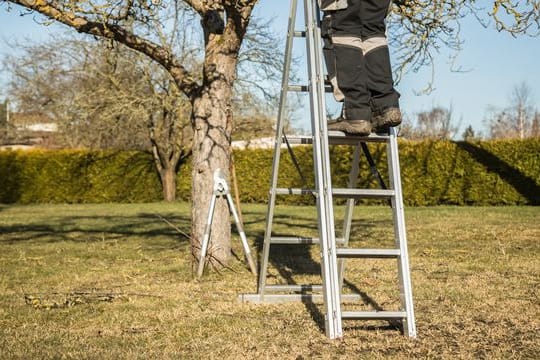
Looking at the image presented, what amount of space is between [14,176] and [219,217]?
78.4 feet

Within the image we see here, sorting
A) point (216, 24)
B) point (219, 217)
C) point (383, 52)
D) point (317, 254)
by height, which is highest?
point (216, 24)

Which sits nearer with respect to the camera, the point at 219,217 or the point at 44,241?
the point at 219,217

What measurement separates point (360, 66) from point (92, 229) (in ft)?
37.6

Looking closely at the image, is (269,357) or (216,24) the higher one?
(216,24)

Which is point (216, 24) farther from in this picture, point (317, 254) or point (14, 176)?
point (14, 176)

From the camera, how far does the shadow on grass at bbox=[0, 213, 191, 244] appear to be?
12703 millimetres

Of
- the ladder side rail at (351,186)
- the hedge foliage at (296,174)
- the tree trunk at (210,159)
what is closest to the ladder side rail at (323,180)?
the ladder side rail at (351,186)

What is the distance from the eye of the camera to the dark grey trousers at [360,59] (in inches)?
171

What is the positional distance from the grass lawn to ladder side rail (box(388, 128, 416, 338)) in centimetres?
14

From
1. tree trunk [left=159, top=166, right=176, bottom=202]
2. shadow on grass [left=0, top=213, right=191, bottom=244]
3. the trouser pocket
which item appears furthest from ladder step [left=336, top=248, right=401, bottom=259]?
tree trunk [left=159, top=166, right=176, bottom=202]

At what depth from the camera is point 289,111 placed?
1206 inches

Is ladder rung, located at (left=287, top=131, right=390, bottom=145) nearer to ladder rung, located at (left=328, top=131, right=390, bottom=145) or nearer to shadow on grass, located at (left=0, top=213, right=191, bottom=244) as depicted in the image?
ladder rung, located at (left=328, top=131, right=390, bottom=145)

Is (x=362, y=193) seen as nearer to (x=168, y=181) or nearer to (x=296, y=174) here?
(x=296, y=174)

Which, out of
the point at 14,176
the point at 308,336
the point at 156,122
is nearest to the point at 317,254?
the point at 308,336
